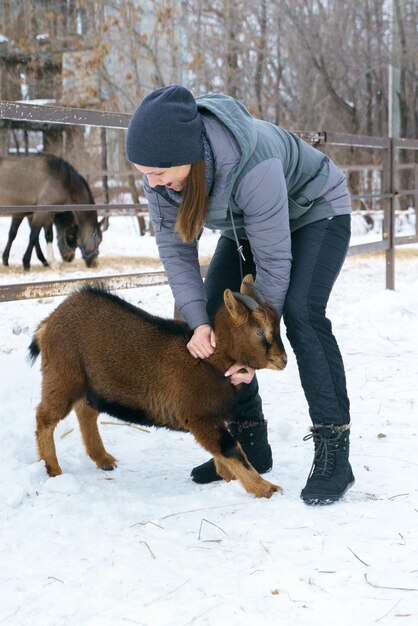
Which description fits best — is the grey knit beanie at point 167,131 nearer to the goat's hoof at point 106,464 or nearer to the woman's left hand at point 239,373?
the woman's left hand at point 239,373

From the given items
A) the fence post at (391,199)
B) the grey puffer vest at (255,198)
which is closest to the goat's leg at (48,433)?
the grey puffer vest at (255,198)

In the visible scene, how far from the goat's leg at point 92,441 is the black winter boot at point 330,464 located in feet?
3.33

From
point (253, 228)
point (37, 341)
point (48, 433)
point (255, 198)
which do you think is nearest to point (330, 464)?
point (253, 228)

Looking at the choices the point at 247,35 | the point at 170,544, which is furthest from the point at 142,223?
the point at 170,544

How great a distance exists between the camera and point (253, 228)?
9.98 feet

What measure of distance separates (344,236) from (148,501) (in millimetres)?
1389

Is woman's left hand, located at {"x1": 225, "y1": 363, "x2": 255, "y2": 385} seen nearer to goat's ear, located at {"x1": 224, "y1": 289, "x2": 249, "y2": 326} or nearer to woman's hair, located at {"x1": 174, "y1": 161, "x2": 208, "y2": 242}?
goat's ear, located at {"x1": 224, "y1": 289, "x2": 249, "y2": 326}

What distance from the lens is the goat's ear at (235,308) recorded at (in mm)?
3178

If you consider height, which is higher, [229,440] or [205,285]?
[205,285]

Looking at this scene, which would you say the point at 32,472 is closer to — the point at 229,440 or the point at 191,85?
the point at 229,440

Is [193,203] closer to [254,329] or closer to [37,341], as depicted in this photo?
[254,329]

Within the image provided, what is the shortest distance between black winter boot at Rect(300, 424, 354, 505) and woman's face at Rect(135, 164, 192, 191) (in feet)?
3.85

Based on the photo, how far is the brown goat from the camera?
326cm

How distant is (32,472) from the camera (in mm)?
3406
